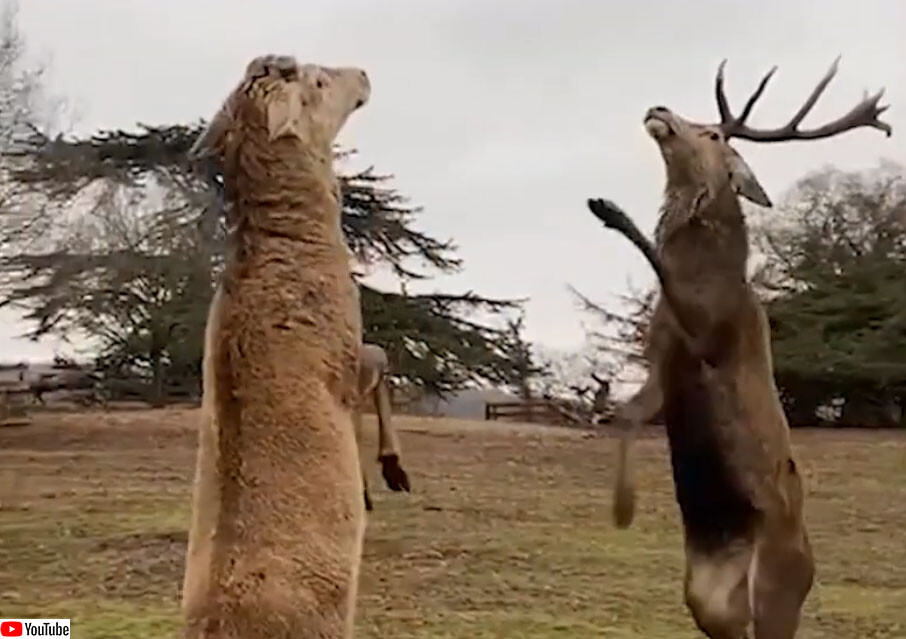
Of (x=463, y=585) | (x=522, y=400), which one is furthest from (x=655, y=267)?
(x=522, y=400)

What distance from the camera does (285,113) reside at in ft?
15.8

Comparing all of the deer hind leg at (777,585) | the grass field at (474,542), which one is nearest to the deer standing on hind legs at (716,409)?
the deer hind leg at (777,585)

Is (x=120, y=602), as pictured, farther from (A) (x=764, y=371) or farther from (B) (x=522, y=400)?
(B) (x=522, y=400)

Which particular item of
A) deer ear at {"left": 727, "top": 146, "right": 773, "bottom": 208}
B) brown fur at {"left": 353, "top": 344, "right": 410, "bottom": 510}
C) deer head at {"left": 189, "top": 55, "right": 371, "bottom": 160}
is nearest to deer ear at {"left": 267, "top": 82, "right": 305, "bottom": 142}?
deer head at {"left": 189, "top": 55, "right": 371, "bottom": 160}

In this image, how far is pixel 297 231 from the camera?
4758 millimetres

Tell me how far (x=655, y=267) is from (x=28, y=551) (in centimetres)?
940

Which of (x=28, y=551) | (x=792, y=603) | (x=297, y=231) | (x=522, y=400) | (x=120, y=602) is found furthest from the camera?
(x=522, y=400)

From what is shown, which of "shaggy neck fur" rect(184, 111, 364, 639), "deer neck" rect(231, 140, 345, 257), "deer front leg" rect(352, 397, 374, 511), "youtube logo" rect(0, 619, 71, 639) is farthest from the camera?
"youtube logo" rect(0, 619, 71, 639)

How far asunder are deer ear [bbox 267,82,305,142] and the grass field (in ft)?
5.37

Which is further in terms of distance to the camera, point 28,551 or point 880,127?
point 28,551

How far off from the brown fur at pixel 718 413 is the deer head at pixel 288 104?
0.91m

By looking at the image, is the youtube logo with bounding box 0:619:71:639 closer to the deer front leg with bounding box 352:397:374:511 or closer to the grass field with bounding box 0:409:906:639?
the grass field with bounding box 0:409:906:639

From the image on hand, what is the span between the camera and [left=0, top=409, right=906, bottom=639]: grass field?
10.5 metres

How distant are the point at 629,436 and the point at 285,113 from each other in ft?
5.16
